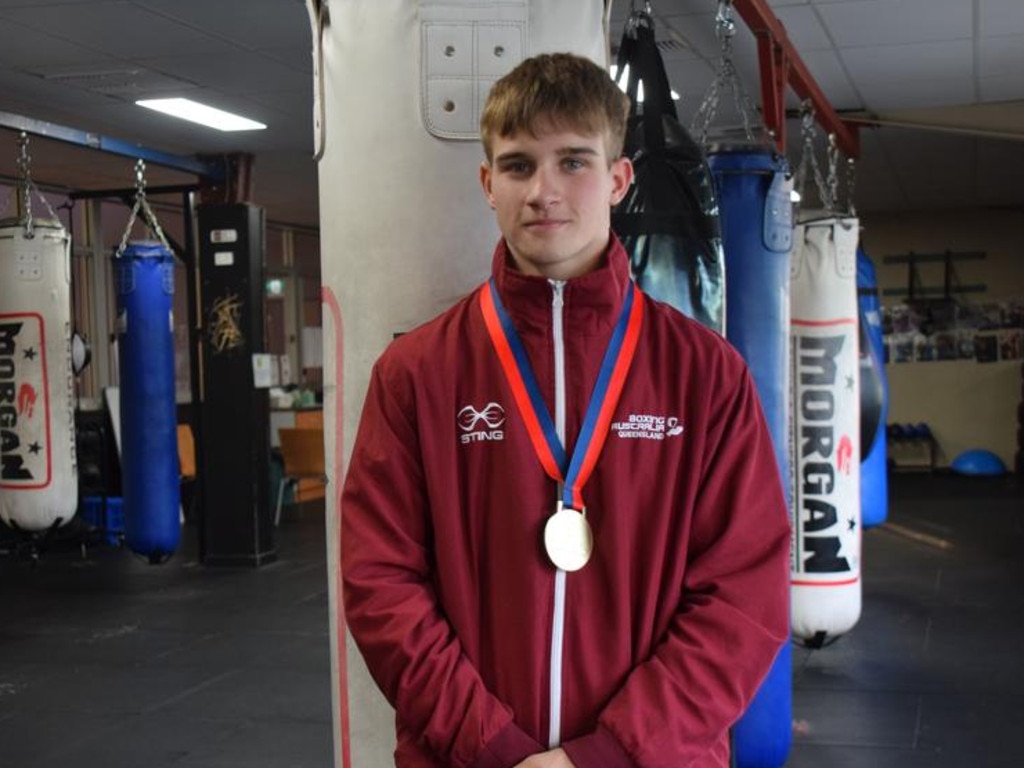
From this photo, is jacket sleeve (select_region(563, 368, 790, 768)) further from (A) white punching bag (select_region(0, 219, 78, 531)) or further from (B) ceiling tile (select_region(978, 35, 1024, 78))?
(B) ceiling tile (select_region(978, 35, 1024, 78))

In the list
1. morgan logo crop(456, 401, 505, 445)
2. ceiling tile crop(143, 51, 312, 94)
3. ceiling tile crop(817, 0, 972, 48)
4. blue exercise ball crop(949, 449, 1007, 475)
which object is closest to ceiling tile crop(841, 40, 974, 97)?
ceiling tile crop(817, 0, 972, 48)

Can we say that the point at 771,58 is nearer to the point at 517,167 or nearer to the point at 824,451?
the point at 824,451

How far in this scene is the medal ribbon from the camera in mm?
1501

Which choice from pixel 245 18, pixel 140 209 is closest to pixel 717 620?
pixel 245 18

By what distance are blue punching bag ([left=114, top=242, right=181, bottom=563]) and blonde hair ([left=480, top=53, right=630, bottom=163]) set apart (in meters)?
5.28

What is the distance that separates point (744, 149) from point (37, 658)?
3969 millimetres

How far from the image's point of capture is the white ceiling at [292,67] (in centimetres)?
531

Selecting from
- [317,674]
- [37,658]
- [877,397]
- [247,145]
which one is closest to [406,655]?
[317,674]

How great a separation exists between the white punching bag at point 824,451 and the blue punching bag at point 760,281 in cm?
108

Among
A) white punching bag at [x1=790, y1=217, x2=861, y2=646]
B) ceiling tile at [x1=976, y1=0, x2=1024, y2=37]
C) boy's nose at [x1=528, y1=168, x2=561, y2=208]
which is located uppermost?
ceiling tile at [x1=976, y1=0, x2=1024, y2=37]

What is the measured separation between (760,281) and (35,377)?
380 cm

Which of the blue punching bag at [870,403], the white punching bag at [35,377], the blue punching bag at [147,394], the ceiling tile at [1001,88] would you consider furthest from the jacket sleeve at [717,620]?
the ceiling tile at [1001,88]

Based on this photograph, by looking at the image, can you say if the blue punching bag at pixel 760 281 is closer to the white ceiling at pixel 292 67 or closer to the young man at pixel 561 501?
the young man at pixel 561 501

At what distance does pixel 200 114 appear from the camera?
292 inches
